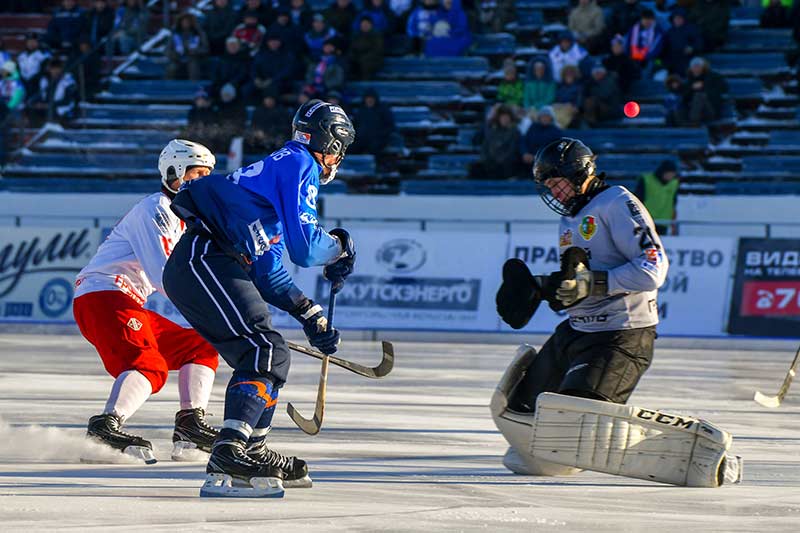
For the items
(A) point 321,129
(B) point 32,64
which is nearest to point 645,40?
(B) point 32,64

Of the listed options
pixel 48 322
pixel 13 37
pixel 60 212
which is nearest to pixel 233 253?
pixel 48 322

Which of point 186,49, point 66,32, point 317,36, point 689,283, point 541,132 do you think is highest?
point 317,36

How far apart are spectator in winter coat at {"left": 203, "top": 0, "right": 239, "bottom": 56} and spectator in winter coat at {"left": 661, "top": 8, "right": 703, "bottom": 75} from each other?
6.90m

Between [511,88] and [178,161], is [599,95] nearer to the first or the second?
[511,88]

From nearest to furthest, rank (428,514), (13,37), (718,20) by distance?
1. (428,514)
2. (718,20)
3. (13,37)

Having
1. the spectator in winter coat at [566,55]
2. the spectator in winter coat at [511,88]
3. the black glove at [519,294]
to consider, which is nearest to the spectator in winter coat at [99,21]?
the spectator in winter coat at [511,88]

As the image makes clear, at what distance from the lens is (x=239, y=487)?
5734 millimetres

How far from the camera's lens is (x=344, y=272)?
6215mm

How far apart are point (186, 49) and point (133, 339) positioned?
16.5m

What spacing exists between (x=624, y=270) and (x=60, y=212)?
13737mm

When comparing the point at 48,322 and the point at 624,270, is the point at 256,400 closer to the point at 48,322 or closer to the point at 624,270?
the point at 624,270

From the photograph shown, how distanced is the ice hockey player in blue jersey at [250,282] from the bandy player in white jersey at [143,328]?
965 millimetres

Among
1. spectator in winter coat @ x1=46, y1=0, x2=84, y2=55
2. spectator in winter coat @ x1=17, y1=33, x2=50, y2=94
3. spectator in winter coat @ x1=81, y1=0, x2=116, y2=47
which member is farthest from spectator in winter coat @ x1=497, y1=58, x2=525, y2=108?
spectator in winter coat @ x1=17, y1=33, x2=50, y2=94

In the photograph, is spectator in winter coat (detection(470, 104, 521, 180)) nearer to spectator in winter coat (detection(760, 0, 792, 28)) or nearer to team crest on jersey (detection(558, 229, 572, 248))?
spectator in winter coat (detection(760, 0, 792, 28))
